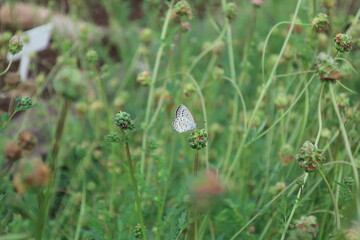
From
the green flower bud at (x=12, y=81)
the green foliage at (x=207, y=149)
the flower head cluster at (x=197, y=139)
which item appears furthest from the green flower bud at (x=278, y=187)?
the green flower bud at (x=12, y=81)

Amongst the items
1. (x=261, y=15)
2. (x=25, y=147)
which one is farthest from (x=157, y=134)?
(x=261, y=15)

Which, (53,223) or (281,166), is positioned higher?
(281,166)

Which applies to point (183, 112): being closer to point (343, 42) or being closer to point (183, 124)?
point (183, 124)

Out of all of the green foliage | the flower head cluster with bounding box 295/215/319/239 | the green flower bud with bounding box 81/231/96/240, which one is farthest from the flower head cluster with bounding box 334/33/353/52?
the green flower bud with bounding box 81/231/96/240

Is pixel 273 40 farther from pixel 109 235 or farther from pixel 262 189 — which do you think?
pixel 109 235

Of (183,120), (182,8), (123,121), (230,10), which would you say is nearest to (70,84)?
(123,121)
